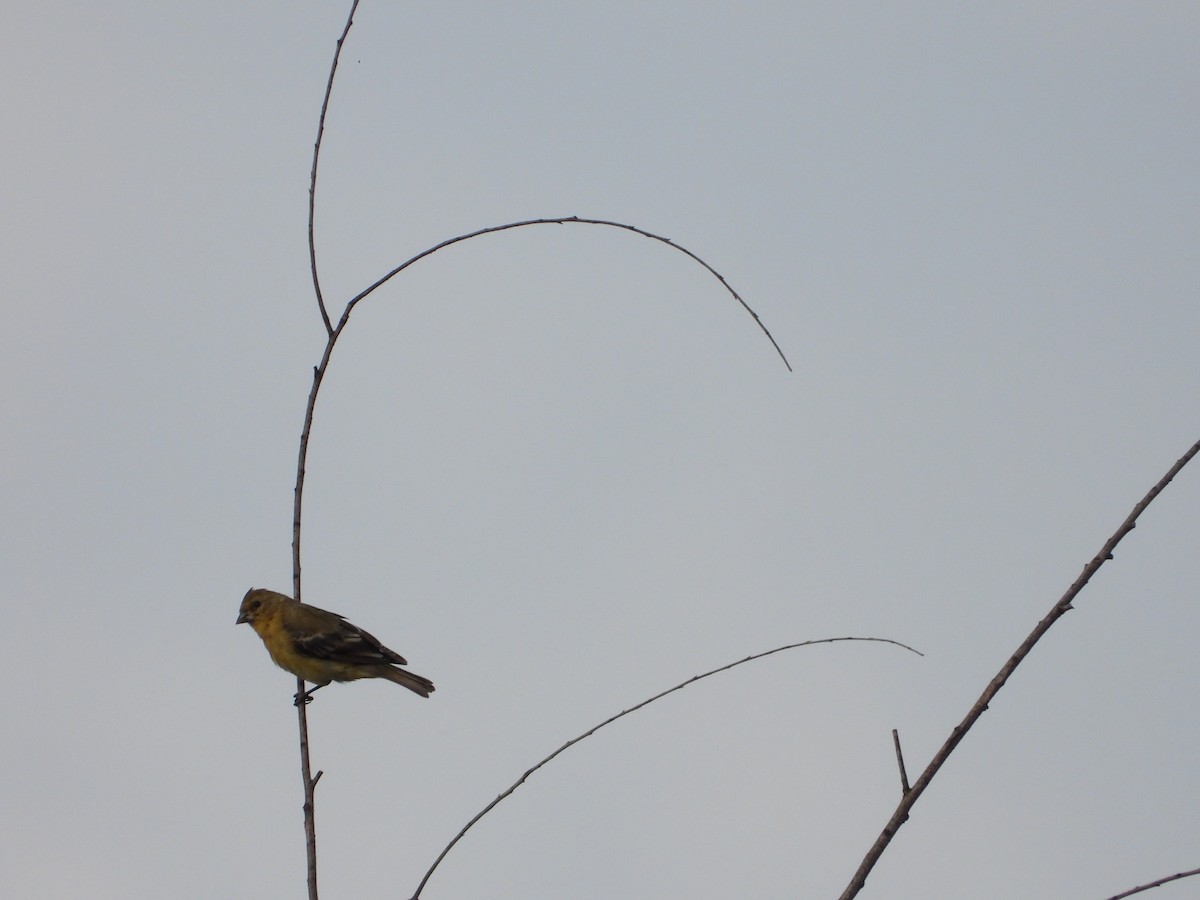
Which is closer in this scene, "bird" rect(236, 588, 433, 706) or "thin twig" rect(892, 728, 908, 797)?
"thin twig" rect(892, 728, 908, 797)

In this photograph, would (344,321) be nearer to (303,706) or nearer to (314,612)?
(303,706)

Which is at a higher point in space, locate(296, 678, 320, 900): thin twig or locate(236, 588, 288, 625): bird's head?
locate(236, 588, 288, 625): bird's head

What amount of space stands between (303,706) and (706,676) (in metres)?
1.25

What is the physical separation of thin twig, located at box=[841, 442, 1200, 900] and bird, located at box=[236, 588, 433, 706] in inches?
235

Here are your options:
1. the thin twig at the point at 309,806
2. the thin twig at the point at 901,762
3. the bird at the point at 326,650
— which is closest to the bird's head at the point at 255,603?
the bird at the point at 326,650

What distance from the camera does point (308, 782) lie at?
2902 mm

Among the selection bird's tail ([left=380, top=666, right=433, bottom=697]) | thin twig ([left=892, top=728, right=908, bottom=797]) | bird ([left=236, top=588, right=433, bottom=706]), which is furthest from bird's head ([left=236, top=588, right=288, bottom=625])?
thin twig ([left=892, top=728, right=908, bottom=797])

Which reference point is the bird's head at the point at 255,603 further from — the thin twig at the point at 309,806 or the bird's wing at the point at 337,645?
the thin twig at the point at 309,806

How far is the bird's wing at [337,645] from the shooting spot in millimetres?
7754

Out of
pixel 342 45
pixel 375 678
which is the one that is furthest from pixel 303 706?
pixel 375 678

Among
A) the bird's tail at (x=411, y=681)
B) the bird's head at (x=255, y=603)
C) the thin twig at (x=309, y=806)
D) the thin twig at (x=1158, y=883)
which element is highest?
the bird's head at (x=255, y=603)

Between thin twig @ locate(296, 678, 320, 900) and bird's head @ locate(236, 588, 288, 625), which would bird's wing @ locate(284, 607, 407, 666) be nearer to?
bird's head @ locate(236, 588, 288, 625)

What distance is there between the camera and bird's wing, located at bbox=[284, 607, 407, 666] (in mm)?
7754

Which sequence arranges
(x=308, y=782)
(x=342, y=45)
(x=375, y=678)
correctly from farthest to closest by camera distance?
(x=375, y=678)
(x=342, y=45)
(x=308, y=782)
